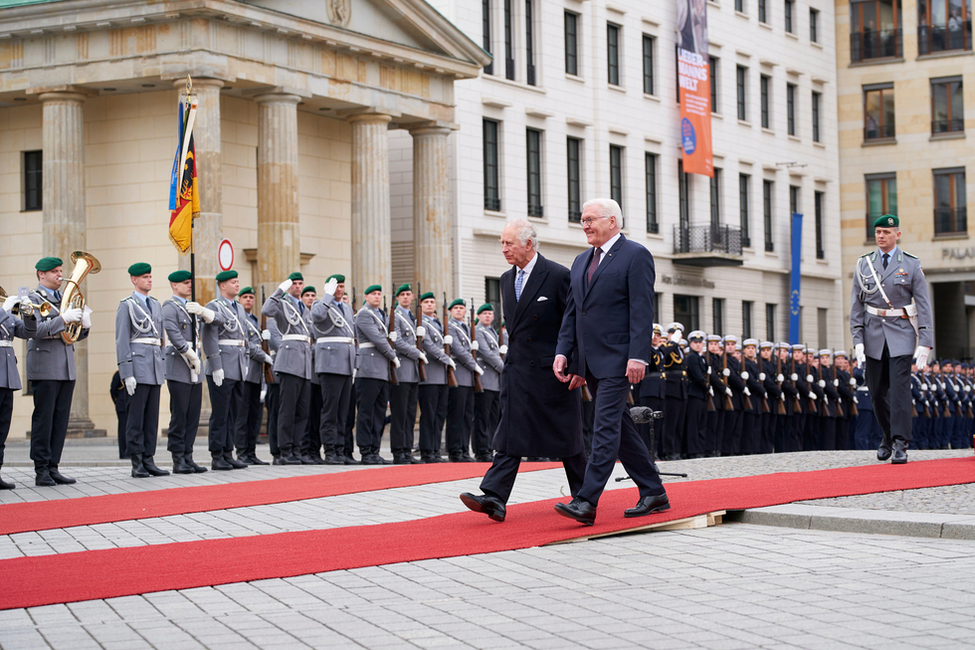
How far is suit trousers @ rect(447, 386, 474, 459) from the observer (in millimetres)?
18750

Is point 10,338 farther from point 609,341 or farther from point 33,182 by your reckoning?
point 33,182

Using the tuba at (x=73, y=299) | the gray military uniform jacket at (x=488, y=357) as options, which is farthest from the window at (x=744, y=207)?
the tuba at (x=73, y=299)

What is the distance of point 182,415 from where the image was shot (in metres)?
14.8

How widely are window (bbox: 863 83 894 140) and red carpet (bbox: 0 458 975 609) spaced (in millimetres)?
44449

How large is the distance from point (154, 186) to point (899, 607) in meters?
25.4

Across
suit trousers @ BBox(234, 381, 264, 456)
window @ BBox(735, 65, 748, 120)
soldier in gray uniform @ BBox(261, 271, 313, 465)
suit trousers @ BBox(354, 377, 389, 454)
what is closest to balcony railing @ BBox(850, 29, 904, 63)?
window @ BBox(735, 65, 748, 120)

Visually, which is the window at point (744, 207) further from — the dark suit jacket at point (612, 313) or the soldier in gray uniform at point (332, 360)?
the dark suit jacket at point (612, 313)

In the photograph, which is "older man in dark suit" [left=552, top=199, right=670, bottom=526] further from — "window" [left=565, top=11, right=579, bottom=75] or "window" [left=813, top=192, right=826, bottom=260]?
"window" [left=813, top=192, right=826, bottom=260]

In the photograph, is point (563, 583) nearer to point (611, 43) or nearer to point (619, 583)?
point (619, 583)

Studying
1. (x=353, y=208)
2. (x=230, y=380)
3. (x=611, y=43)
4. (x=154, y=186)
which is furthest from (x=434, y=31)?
(x=230, y=380)

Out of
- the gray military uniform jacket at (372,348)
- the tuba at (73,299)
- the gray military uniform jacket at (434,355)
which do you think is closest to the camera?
the tuba at (73,299)

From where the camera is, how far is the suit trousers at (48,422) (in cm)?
1355

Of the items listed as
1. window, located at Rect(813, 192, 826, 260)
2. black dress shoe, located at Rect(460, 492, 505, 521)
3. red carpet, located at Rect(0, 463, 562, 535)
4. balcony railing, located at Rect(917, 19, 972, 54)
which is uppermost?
balcony railing, located at Rect(917, 19, 972, 54)

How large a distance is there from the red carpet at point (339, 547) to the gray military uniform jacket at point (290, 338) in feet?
22.6
